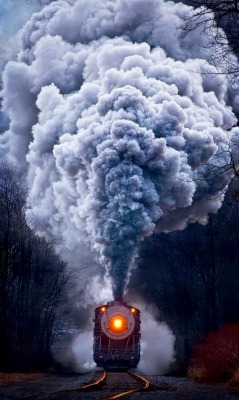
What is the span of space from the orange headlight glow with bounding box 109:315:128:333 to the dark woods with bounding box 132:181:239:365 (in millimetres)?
9513

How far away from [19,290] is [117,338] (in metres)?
8.36

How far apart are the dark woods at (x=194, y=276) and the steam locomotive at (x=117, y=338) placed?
363 inches

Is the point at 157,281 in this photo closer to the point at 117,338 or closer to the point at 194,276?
the point at 194,276

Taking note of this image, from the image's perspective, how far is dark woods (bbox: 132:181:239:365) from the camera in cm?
2825

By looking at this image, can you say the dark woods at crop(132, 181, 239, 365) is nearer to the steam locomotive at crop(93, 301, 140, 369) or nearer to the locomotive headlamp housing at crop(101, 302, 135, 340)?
the steam locomotive at crop(93, 301, 140, 369)

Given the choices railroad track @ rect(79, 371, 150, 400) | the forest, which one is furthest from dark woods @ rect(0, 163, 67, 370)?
railroad track @ rect(79, 371, 150, 400)

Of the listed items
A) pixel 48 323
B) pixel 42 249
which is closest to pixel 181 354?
pixel 48 323

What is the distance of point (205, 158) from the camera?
23016 mm

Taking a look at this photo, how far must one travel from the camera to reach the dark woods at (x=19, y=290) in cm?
2088

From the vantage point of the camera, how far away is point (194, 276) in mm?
30594

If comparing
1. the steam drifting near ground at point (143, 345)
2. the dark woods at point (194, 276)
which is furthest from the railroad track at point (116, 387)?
the dark woods at point (194, 276)

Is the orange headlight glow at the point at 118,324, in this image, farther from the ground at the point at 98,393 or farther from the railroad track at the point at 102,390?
the ground at the point at 98,393

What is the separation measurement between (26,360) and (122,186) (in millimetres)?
9718

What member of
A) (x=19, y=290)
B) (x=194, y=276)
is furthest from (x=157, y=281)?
(x=19, y=290)
